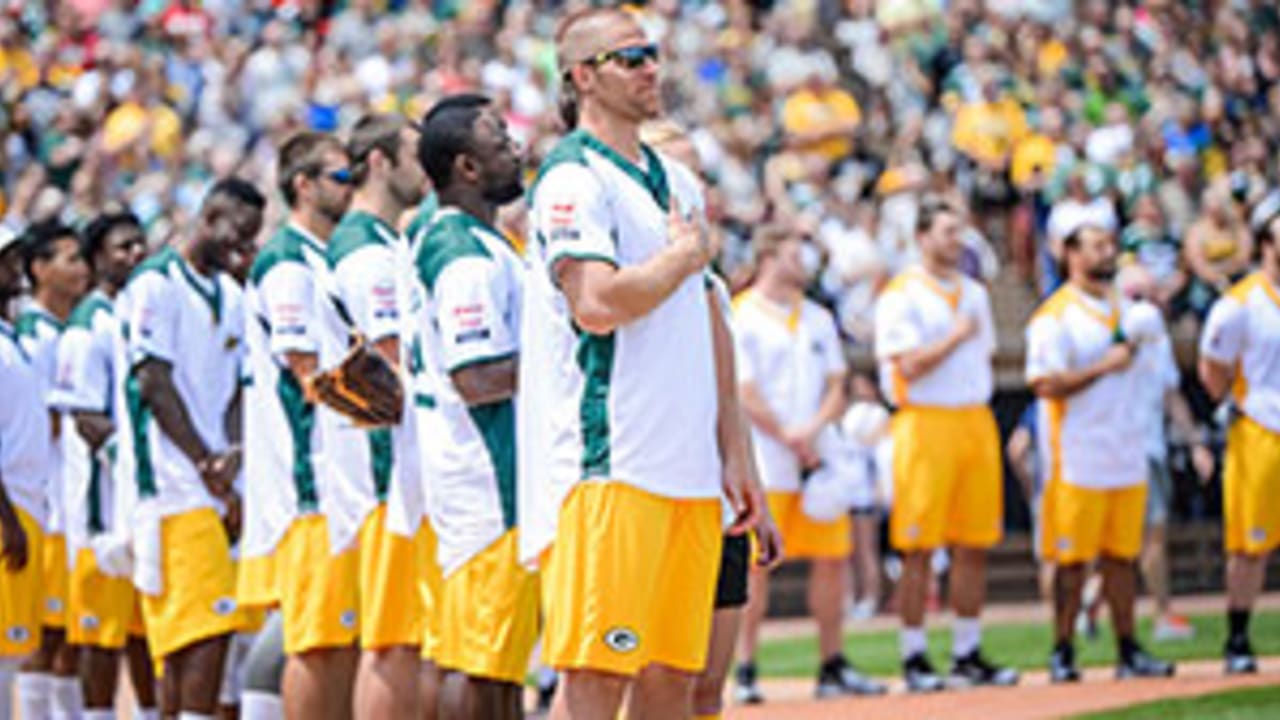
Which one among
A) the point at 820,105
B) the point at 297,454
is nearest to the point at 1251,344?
the point at 297,454

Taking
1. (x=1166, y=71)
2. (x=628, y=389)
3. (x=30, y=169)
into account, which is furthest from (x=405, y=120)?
(x=1166, y=71)

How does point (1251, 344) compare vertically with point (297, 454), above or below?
above

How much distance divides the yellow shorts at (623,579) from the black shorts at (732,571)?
0.96m

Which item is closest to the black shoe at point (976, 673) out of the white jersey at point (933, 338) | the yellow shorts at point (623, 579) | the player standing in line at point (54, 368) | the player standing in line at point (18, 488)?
the white jersey at point (933, 338)

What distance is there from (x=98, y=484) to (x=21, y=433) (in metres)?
1.73

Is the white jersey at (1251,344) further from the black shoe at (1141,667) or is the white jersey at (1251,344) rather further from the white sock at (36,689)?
the white sock at (36,689)

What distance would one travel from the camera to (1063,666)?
45.8 ft

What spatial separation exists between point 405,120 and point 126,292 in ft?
5.79

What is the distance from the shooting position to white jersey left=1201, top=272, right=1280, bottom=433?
1433 cm

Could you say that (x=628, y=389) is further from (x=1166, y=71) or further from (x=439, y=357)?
(x=1166, y=71)

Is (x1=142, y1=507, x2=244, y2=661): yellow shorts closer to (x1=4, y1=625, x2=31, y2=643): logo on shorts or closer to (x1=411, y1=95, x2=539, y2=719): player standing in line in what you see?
(x1=4, y1=625, x2=31, y2=643): logo on shorts

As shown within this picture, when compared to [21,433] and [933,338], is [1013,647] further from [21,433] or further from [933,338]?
[21,433]

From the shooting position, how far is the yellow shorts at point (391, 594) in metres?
8.89

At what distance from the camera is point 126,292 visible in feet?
34.7
